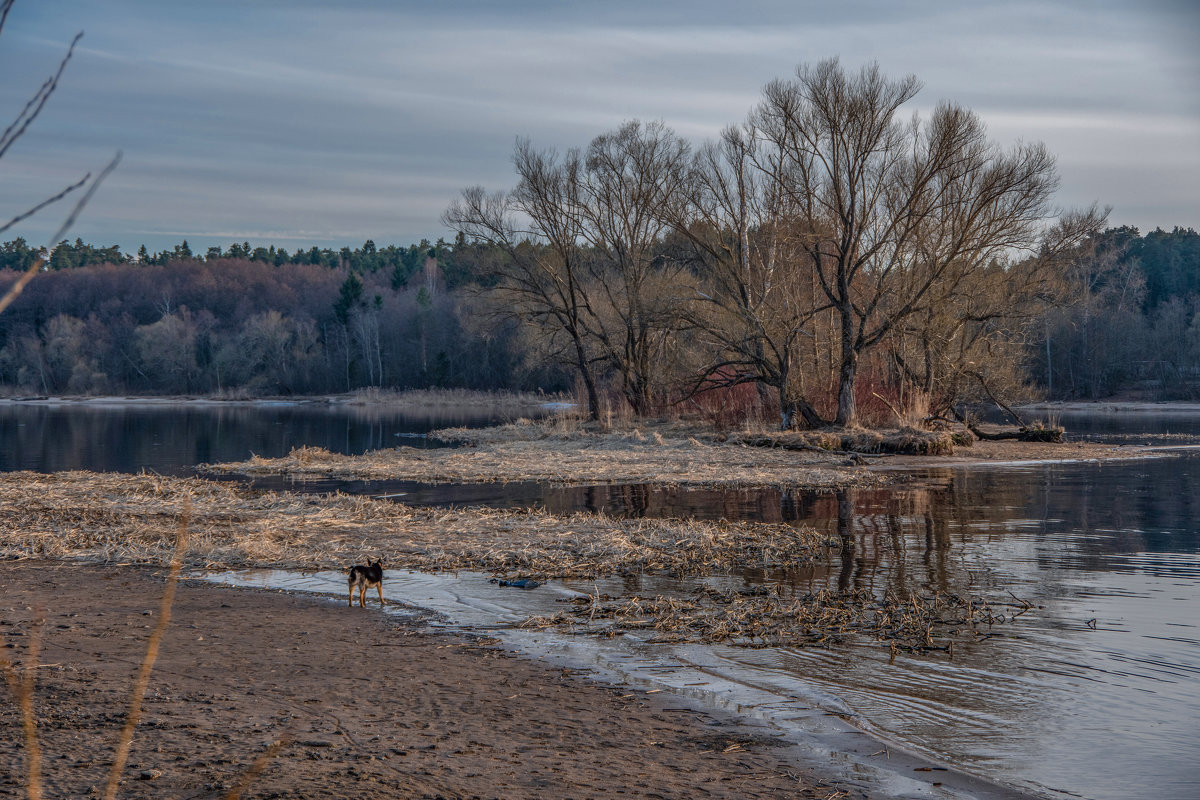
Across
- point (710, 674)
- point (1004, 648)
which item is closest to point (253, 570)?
point (710, 674)

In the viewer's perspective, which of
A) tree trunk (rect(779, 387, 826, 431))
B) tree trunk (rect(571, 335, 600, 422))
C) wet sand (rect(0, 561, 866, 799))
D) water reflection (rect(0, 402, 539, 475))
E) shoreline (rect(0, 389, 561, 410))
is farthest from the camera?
shoreline (rect(0, 389, 561, 410))

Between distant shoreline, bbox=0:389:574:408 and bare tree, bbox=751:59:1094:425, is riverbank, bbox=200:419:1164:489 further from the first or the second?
distant shoreline, bbox=0:389:574:408

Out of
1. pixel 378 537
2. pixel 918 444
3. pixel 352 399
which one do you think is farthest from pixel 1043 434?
pixel 352 399

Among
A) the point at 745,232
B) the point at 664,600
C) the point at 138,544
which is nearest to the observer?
the point at 664,600

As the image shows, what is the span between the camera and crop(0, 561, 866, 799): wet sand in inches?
199

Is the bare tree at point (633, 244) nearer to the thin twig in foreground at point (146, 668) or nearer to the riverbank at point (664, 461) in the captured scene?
the riverbank at point (664, 461)

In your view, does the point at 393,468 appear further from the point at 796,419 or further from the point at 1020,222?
the point at 1020,222

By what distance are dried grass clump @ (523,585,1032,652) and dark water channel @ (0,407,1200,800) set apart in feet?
1.05

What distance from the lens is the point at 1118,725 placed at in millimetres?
6824

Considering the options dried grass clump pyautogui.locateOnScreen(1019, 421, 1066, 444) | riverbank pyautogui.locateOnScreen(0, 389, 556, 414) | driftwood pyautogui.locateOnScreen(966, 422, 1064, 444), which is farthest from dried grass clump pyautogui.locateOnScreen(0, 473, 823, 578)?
riverbank pyautogui.locateOnScreen(0, 389, 556, 414)

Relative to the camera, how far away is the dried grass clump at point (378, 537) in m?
12.4

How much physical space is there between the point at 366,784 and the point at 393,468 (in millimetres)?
21396

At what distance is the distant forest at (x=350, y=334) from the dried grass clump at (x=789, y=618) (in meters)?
46.4

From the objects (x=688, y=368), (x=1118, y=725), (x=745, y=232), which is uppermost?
(x=745, y=232)
